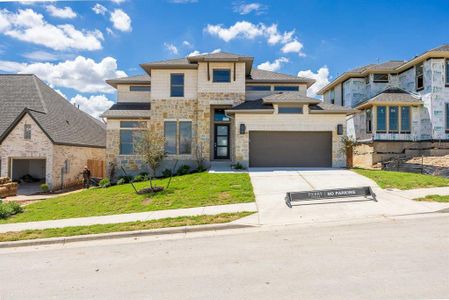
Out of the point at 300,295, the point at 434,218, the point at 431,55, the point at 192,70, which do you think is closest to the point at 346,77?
the point at 431,55

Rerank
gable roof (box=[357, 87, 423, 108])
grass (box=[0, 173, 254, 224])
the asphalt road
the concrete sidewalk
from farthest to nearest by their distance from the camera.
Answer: gable roof (box=[357, 87, 423, 108]) < grass (box=[0, 173, 254, 224]) < the concrete sidewalk < the asphalt road

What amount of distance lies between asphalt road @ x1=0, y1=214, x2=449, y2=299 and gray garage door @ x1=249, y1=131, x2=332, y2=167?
1080 centimetres

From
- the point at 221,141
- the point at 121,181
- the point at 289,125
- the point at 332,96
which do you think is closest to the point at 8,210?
the point at 121,181

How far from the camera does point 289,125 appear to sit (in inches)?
717

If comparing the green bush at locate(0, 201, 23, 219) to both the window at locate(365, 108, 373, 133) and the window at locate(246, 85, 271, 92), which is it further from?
the window at locate(365, 108, 373, 133)

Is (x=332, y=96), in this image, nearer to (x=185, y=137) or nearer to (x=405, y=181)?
(x=185, y=137)

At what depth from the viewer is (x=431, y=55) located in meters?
21.9

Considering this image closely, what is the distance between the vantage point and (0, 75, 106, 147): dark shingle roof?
21.1 meters

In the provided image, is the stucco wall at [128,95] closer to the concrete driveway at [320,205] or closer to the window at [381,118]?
the concrete driveway at [320,205]

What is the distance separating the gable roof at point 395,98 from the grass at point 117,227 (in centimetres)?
1918

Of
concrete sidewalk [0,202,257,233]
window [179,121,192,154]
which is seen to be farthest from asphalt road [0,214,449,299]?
window [179,121,192,154]

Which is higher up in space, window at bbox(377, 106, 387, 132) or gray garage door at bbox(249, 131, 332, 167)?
window at bbox(377, 106, 387, 132)

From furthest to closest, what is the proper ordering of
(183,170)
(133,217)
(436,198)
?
1. (183,170)
2. (436,198)
3. (133,217)

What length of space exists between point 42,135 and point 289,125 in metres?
16.5
